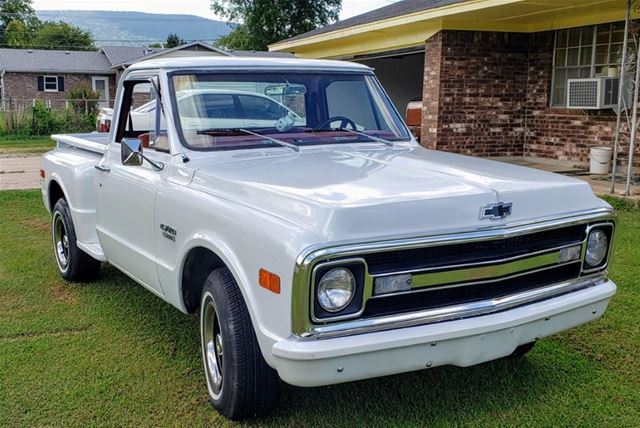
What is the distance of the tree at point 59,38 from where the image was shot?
71.5 meters

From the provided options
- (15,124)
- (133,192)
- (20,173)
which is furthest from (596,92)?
Result: (15,124)

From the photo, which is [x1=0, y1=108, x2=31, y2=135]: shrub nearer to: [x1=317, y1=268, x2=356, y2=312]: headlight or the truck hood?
the truck hood

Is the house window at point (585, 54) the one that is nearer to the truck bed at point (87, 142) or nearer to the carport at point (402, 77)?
the carport at point (402, 77)

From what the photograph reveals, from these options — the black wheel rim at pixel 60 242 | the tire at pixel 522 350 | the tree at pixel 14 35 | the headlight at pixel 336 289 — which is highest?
the tree at pixel 14 35

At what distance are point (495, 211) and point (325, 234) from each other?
835mm

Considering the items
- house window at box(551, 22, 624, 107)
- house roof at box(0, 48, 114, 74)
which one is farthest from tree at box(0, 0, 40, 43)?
house window at box(551, 22, 624, 107)

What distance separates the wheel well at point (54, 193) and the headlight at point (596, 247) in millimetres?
4313

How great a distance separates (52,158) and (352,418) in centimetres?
388

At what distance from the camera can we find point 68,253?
5816mm

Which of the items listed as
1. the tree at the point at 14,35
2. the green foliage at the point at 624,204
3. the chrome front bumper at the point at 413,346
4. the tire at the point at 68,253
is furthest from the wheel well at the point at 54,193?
the tree at the point at 14,35

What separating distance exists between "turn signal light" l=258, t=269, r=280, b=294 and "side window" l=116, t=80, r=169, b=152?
151cm

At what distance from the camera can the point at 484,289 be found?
319 centimetres

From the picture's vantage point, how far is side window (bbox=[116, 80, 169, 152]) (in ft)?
14.2

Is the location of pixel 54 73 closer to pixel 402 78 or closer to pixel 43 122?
pixel 43 122
